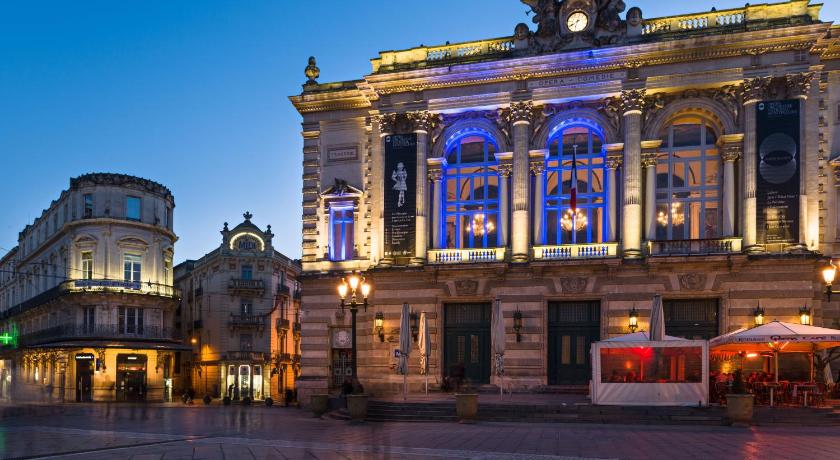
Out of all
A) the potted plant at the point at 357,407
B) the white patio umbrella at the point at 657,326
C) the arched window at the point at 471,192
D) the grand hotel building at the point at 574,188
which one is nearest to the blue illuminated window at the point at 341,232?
the grand hotel building at the point at 574,188

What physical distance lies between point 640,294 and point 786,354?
19.8 ft

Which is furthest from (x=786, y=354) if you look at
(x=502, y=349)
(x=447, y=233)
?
(x=447, y=233)

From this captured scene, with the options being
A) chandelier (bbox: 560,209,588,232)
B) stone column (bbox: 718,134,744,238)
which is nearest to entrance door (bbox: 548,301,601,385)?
chandelier (bbox: 560,209,588,232)

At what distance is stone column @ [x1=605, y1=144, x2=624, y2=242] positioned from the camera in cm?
3438

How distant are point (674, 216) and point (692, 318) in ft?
14.8

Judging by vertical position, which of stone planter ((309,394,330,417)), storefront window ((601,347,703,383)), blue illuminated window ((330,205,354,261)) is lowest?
stone planter ((309,394,330,417))

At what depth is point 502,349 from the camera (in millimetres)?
30078

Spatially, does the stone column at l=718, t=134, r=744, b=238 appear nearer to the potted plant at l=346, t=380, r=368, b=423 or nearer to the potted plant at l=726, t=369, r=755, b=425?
the potted plant at l=726, t=369, r=755, b=425

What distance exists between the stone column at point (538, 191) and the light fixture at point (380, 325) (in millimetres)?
7838

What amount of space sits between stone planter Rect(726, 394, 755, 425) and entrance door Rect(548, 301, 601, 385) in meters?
10.4

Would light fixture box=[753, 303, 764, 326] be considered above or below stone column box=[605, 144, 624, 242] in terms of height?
below

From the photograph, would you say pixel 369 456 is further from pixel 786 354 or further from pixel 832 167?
pixel 832 167

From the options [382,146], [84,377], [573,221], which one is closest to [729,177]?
[573,221]

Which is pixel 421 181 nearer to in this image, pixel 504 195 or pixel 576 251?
pixel 504 195
